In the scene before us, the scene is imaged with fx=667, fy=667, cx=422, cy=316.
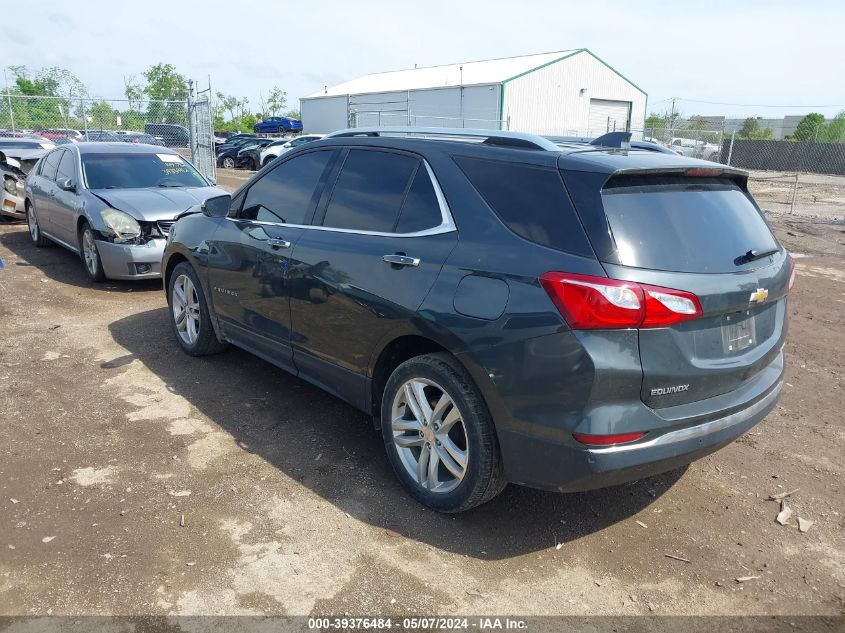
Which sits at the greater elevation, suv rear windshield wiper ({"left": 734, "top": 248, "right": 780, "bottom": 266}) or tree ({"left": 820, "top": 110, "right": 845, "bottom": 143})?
tree ({"left": 820, "top": 110, "right": 845, "bottom": 143})

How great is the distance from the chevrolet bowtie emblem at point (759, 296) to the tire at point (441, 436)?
1.32 meters

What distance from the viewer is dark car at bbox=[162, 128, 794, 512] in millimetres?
2729

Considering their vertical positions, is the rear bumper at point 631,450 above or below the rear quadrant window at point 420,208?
below

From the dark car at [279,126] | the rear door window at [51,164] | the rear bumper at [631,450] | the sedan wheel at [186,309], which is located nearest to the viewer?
the rear bumper at [631,450]

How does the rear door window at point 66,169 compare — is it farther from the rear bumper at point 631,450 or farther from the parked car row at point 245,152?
the parked car row at point 245,152

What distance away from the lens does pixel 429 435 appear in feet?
11.0

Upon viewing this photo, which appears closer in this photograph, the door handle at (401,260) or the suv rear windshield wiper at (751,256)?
the suv rear windshield wiper at (751,256)

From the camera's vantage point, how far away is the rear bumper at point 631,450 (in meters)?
2.77

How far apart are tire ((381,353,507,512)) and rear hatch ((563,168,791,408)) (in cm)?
78

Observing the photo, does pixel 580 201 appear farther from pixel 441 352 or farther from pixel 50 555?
pixel 50 555

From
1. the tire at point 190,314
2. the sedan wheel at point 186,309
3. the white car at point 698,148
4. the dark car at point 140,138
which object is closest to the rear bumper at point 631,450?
the tire at point 190,314

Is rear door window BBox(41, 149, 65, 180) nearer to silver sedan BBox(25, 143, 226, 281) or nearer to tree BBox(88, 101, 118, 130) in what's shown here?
silver sedan BBox(25, 143, 226, 281)

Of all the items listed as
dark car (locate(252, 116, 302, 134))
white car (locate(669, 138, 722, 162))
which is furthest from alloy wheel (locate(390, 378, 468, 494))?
dark car (locate(252, 116, 302, 134))

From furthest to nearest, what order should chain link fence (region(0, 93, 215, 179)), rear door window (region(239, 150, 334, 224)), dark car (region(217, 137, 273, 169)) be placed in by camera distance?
dark car (region(217, 137, 273, 169)) → chain link fence (region(0, 93, 215, 179)) → rear door window (region(239, 150, 334, 224))
